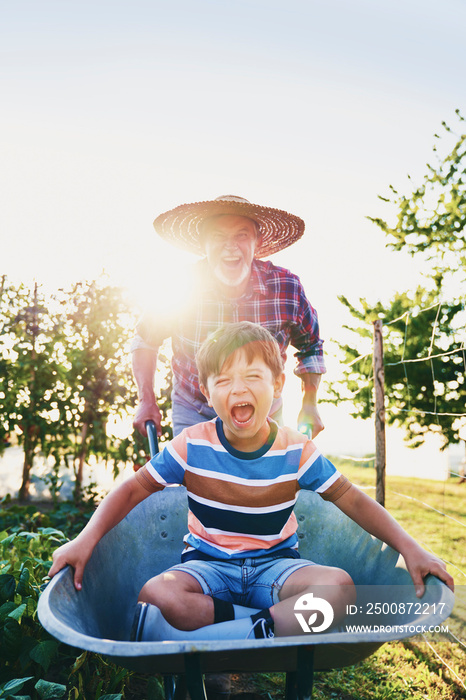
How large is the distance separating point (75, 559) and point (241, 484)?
45 cm

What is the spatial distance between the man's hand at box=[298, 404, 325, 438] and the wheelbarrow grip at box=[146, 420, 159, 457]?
61cm

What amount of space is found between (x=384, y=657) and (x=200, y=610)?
181cm

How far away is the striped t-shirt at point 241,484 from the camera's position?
4.65 ft

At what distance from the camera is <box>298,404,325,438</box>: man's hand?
228 cm

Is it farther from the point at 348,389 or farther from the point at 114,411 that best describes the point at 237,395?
the point at 348,389

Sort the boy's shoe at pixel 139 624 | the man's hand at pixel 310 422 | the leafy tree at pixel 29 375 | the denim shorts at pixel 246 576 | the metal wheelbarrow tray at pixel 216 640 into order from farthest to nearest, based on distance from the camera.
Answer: the leafy tree at pixel 29 375
the man's hand at pixel 310 422
the denim shorts at pixel 246 576
the boy's shoe at pixel 139 624
the metal wheelbarrow tray at pixel 216 640

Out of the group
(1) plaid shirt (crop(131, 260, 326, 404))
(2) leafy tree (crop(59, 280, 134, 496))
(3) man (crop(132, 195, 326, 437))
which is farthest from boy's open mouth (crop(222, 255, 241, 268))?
(2) leafy tree (crop(59, 280, 134, 496))

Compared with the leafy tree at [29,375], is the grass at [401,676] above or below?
below

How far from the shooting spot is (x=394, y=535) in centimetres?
129

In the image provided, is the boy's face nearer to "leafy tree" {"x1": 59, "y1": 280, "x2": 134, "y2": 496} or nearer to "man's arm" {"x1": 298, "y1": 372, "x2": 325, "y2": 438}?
"man's arm" {"x1": 298, "y1": 372, "x2": 325, "y2": 438}

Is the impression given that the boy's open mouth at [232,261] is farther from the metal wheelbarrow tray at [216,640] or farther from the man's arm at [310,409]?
the metal wheelbarrow tray at [216,640]

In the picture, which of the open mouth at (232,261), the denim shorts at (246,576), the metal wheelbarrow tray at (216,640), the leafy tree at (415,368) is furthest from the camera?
the leafy tree at (415,368)

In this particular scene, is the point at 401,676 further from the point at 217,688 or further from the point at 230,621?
the point at 230,621

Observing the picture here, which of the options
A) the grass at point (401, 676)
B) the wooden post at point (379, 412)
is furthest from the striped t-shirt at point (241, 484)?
the wooden post at point (379, 412)
